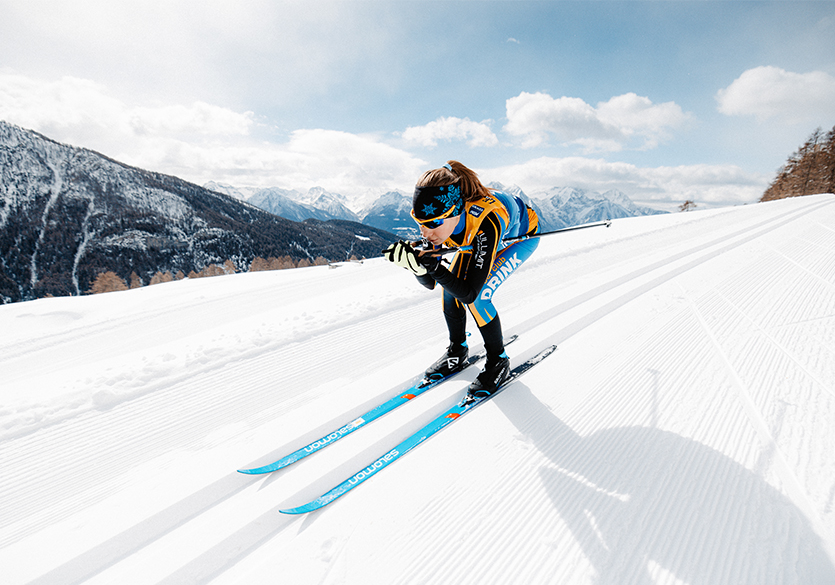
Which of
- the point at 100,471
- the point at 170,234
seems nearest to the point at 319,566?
Result: the point at 100,471

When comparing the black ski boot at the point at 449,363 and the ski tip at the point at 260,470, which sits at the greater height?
the black ski boot at the point at 449,363

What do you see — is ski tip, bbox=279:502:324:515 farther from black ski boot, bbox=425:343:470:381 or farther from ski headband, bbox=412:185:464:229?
ski headband, bbox=412:185:464:229

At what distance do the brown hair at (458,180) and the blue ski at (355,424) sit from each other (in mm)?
1558

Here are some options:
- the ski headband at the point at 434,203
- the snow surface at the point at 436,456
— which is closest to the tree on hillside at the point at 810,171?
the snow surface at the point at 436,456

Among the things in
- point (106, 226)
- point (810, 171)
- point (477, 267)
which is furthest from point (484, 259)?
point (106, 226)

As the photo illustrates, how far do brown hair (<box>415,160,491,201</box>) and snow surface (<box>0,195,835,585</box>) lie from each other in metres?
1.60

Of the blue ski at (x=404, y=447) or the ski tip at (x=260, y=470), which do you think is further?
the ski tip at (x=260, y=470)

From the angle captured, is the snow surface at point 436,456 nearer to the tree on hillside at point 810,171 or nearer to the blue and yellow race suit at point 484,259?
the blue and yellow race suit at point 484,259

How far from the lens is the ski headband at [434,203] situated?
86.9 inches

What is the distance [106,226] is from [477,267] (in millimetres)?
149798

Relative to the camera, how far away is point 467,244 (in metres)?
2.46

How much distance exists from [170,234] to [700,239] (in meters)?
133

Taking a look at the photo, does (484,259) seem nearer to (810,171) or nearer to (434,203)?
(434,203)

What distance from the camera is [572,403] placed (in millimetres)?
2520
